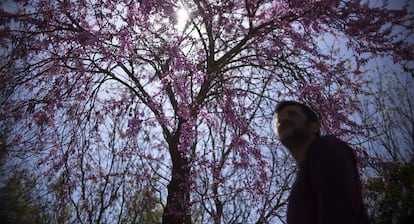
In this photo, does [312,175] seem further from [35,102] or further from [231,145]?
[35,102]

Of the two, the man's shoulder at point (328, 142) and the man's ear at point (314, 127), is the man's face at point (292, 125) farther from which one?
the man's shoulder at point (328, 142)

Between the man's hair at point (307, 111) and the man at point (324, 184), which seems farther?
the man's hair at point (307, 111)

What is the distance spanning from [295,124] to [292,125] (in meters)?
0.02

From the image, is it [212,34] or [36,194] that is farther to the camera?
[36,194]

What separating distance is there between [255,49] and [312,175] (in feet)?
17.1

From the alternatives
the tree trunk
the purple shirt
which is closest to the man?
the purple shirt

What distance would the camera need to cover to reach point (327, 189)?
1.31 meters

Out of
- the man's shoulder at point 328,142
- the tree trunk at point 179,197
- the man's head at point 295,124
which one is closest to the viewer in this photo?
the man's shoulder at point 328,142

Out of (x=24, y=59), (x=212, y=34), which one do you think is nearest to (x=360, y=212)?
(x=212, y=34)

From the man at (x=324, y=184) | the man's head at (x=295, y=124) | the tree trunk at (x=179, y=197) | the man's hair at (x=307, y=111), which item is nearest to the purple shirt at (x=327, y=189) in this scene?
the man at (x=324, y=184)

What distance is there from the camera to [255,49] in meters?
6.36

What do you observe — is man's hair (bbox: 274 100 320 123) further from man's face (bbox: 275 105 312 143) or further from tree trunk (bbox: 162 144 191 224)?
tree trunk (bbox: 162 144 191 224)

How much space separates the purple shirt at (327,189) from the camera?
4.20 feet

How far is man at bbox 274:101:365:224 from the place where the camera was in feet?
4.21
